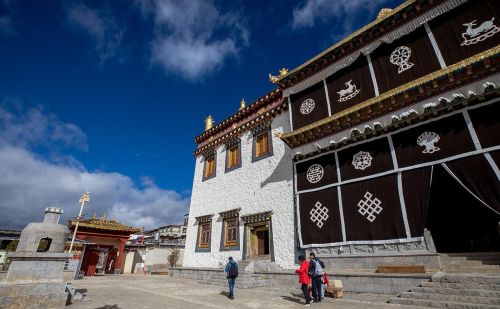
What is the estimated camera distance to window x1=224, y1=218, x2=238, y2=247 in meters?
14.4

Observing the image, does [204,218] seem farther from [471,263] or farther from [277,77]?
[471,263]

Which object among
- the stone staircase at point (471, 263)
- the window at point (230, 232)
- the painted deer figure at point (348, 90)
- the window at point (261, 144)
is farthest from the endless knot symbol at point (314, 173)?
the window at point (230, 232)

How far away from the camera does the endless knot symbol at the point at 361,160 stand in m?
9.52

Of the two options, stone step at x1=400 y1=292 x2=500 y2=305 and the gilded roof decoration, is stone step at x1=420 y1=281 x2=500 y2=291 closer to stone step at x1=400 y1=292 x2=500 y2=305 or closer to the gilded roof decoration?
stone step at x1=400 y1=292 x2=500 y2=305

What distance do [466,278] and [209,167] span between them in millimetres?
14676

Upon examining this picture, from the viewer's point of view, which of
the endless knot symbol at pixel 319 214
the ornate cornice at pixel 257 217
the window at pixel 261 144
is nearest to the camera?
the endless knot symbol at pixel 319 214

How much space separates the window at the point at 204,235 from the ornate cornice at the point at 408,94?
27.6 ft

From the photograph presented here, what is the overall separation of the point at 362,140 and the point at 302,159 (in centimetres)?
273

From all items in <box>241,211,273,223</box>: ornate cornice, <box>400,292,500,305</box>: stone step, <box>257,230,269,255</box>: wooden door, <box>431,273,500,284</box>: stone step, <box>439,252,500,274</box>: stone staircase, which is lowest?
Result: <box>400,292,500,305</box>: stone step

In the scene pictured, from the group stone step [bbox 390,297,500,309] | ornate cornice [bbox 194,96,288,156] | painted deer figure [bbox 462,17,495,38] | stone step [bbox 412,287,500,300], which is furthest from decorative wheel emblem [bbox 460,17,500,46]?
ornate cornice [bbox 194,96,288,156]

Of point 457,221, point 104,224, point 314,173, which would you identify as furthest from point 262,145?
point 104,224

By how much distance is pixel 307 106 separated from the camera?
481 inches

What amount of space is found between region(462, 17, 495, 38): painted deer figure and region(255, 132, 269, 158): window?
925cm

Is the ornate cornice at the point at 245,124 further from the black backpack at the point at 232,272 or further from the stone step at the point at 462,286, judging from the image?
the stone step at the point at 462,286
